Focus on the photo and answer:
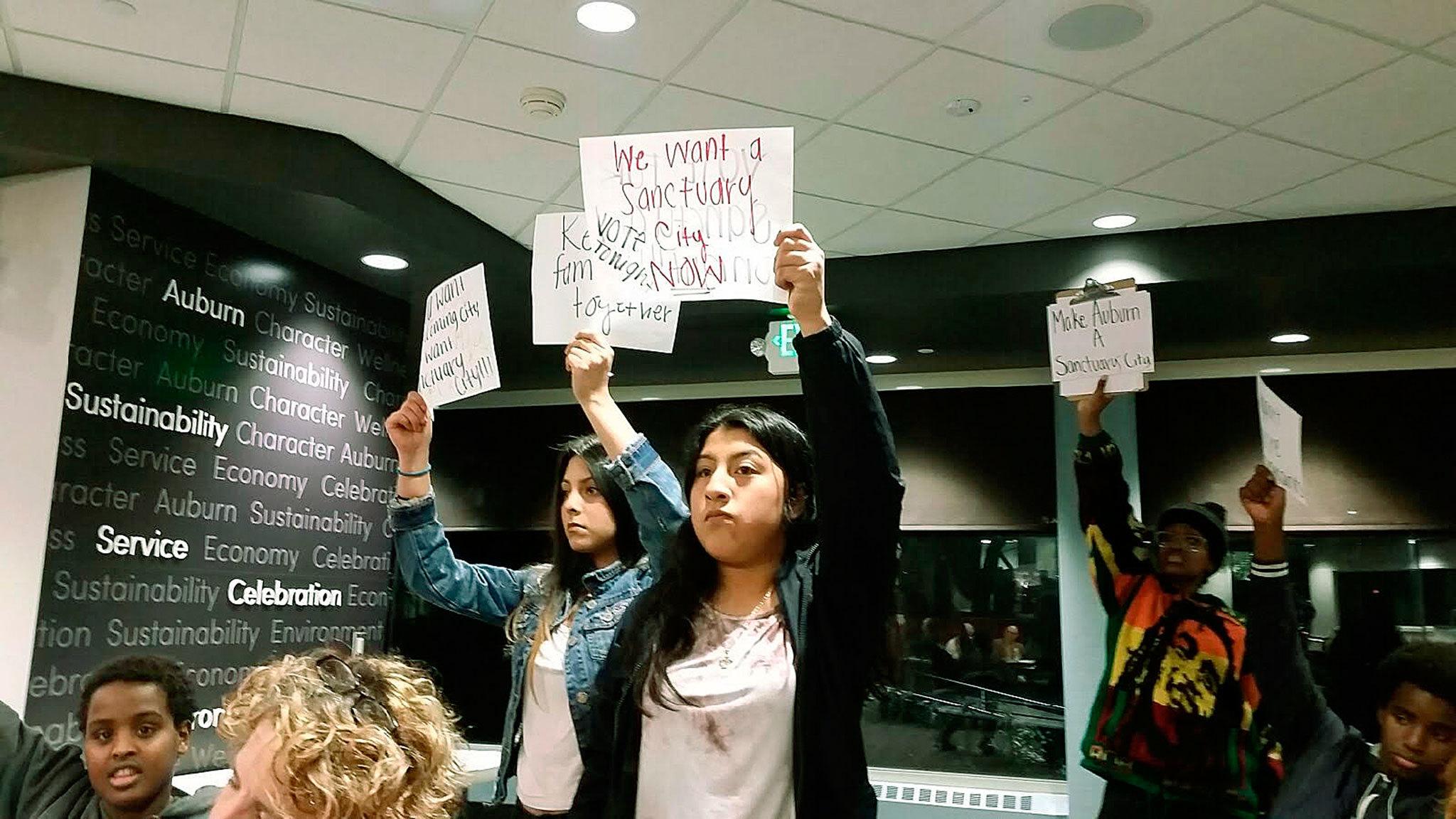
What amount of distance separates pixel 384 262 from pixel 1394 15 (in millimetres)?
2994

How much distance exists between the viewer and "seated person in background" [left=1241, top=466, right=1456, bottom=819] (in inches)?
71.8

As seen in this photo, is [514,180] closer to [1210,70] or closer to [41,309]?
[41,309]

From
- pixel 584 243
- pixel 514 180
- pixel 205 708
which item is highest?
pixel 514 180

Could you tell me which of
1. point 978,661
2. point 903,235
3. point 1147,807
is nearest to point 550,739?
point 1147,807

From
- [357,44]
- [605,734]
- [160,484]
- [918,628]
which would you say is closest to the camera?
[605,734]

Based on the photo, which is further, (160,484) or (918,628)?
(918,628)

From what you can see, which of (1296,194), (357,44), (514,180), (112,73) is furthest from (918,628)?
(112,73)

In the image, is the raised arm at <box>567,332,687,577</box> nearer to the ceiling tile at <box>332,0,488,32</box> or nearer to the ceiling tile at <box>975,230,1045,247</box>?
the ceiling tile at <box>332,0,488,32</box>

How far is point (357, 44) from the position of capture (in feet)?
7.98

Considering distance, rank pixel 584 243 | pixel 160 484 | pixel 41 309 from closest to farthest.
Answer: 1. pixel 584 243
2. pixel 41 309
3. pixel 160 484

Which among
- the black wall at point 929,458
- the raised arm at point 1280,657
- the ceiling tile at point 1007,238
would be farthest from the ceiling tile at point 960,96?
the black wall at point 929,458

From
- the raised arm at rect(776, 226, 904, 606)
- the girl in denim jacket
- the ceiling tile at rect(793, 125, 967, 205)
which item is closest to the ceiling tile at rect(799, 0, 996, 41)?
the ceiling tile at rect(793, 125, 967, 205)

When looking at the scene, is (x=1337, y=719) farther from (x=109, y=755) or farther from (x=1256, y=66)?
(x=109, y=755)

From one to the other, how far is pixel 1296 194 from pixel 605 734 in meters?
3.06
